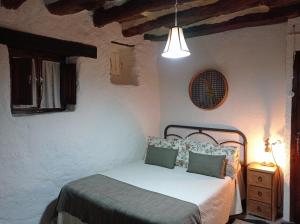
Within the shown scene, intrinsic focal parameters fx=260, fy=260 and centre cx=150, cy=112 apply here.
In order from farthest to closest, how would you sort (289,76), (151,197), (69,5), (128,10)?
(289,76), (128,10), (69,5), (151,197)

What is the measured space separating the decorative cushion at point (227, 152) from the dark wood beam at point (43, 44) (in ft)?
5.79

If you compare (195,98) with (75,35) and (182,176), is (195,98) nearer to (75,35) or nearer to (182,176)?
(182,176)

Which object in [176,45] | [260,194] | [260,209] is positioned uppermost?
[176,45]

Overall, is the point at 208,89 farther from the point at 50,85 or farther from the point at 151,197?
the point at 50,85

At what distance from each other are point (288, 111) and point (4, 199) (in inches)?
123

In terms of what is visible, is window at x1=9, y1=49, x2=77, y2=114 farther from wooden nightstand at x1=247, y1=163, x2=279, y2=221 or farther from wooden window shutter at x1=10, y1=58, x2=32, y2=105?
wooden nightstand at x1=247, y1=163, x2=279, y2=221

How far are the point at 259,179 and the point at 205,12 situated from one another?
2015 millimetres

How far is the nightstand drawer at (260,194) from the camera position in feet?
9.92

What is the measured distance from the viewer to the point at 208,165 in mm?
3039

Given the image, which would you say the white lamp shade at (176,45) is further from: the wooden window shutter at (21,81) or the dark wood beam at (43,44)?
the wooden window shutter at (21,81)

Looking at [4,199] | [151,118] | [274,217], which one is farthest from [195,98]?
[4,199]

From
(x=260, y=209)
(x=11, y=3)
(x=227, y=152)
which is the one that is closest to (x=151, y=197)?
(x=227, y=152)

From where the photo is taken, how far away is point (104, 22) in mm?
3152

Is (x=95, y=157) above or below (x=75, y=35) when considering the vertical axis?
below
